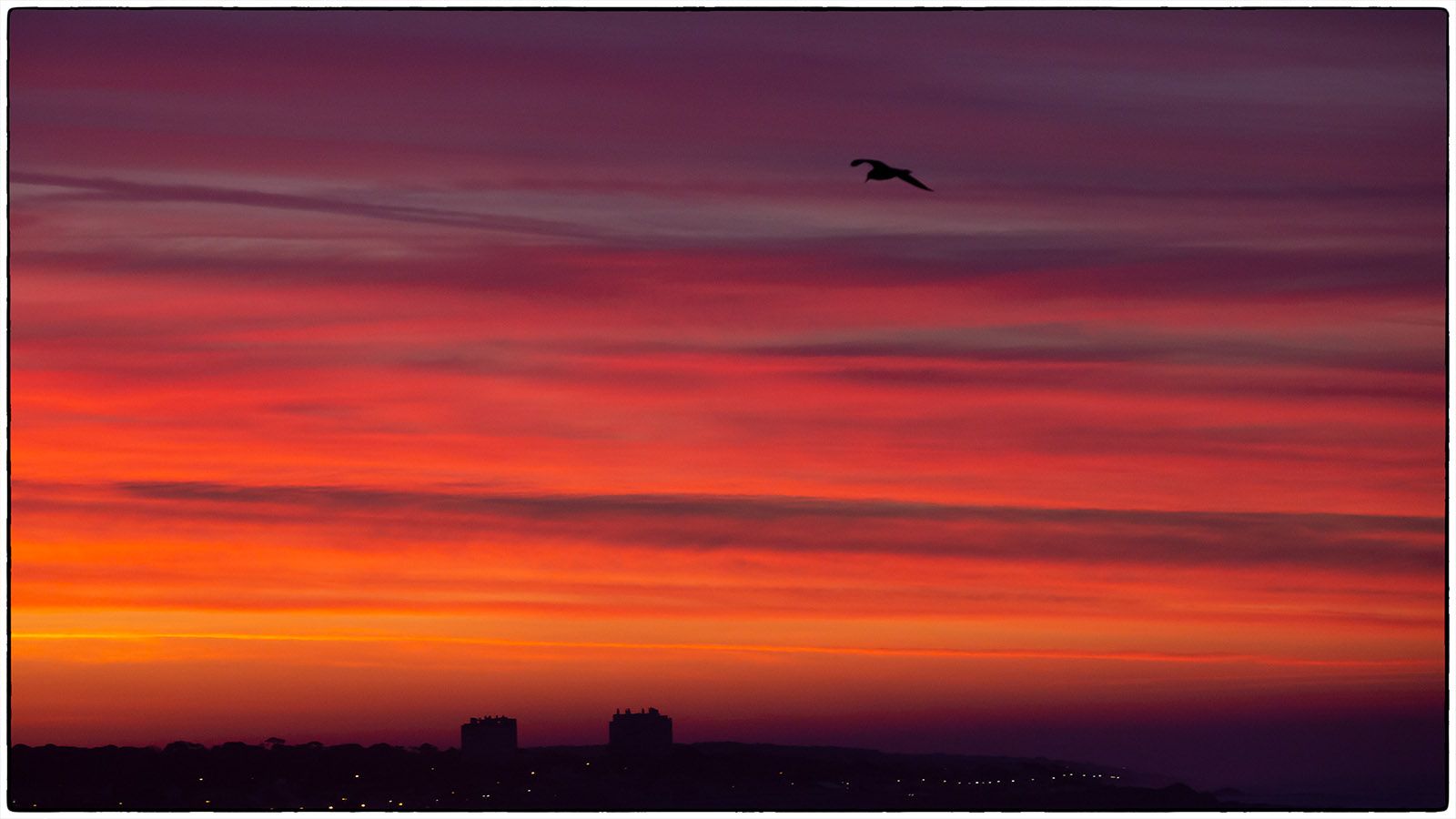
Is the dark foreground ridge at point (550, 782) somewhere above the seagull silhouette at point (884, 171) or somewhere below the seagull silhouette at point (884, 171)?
below

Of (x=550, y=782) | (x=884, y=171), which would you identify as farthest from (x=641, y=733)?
(x=884, y=171)

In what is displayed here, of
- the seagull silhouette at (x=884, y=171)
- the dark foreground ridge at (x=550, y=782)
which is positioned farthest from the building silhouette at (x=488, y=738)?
the seagull silhouette at (x=884, y=171)

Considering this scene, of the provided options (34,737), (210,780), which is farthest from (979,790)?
(34,737)

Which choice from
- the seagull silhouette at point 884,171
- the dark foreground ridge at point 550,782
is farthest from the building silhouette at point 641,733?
the seagull silhouette at point 884,171

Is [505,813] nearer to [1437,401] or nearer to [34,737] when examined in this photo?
[34,737]

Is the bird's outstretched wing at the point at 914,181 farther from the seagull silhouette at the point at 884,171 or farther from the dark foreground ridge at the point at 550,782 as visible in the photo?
the dark foreground ridge at the point at 550,782

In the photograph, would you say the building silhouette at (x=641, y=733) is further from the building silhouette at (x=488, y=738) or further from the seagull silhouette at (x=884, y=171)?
the seagull silhouette at (x=884, y=171)

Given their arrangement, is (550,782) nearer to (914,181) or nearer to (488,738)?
(488,738)
